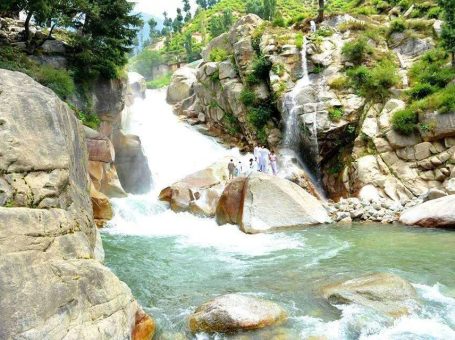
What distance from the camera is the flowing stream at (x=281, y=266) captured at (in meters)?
7.43

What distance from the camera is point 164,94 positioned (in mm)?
48094

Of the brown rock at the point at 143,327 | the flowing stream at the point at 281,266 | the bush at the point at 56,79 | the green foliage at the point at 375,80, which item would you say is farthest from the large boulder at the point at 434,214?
the bush at the point at 56,79

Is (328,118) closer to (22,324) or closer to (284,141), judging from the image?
(284,141)

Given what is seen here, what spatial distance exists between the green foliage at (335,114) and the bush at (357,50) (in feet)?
15.7

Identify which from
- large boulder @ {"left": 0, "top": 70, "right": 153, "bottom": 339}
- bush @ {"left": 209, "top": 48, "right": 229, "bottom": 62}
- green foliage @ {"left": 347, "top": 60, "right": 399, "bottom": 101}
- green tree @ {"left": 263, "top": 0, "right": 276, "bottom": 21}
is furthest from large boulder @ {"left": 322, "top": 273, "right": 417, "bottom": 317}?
green tree @ {"left": 263, "top": 0, "right": 276, "bottom": 21}

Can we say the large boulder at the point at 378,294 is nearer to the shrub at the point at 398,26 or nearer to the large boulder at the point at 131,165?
the large boulder at the point at 131,165

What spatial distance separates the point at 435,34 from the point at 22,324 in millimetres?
31417

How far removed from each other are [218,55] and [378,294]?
3091 centimetres

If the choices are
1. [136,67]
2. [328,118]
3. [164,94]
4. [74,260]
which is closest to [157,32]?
[136,67]

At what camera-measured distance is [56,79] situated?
20.7 m

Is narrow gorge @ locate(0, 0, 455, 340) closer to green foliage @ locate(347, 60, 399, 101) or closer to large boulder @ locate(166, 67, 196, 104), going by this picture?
green foliage @ locate(347, 60, 399, 101)

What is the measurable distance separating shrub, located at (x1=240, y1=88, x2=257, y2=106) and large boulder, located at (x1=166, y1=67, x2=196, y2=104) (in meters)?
13.8

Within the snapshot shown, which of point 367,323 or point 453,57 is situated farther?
point 453,57

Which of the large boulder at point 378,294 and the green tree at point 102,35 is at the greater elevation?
the green tree at point 102,35
